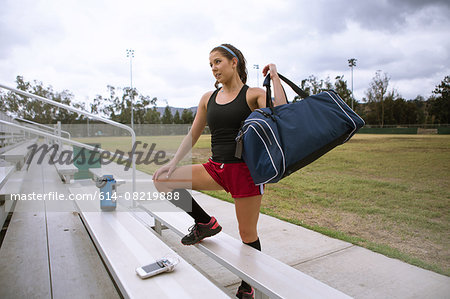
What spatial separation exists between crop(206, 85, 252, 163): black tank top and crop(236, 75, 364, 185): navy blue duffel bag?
0.71 ft

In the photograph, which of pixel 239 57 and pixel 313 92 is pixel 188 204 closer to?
pixel 239 57

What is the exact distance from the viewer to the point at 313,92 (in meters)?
36.4

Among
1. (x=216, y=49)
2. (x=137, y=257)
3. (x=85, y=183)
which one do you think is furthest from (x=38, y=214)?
(x=216, y=49)

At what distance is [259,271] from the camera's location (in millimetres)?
1364

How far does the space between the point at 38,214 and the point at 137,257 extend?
8.29ft

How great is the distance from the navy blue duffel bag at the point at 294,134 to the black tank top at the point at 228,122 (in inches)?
8.5

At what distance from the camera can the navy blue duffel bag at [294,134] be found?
3.95ft

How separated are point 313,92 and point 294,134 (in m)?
37.7

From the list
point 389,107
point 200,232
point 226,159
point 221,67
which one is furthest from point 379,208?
point 389,107

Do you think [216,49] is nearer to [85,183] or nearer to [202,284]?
[202,284]

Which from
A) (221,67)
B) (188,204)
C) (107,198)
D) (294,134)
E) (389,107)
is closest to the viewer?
(294,134)

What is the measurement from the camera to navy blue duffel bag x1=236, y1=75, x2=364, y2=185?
3.95ft

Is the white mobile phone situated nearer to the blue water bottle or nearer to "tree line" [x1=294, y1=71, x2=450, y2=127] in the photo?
the blue water bottle

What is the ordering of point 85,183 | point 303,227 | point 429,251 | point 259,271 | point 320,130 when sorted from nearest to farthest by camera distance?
1. point 320,130
2. point 259,271
3. point 429,251
4. point 303,227
5. point 85,183
